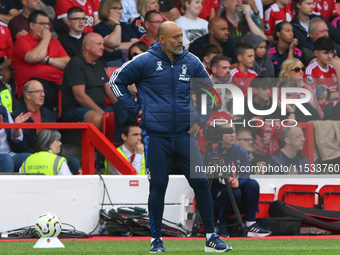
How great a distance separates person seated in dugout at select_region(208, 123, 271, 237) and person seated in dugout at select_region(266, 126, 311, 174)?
88 centimetres

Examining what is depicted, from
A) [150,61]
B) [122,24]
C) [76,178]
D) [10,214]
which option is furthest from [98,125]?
[150,61]

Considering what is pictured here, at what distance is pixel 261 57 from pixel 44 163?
499 cm

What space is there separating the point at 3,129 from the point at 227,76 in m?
3.72

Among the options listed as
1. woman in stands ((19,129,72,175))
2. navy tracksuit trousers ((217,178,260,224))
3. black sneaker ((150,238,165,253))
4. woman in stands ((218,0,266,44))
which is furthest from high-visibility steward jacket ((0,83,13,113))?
woman in stands ((218,0,266,44))

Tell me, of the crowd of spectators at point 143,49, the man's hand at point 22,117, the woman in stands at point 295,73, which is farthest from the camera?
the woman in stands at point 295,73

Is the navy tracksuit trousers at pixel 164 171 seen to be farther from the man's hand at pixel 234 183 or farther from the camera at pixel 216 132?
the man's hand at pixel 234 183

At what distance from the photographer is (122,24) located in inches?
415

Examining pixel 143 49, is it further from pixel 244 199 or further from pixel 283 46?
pixel 283 46

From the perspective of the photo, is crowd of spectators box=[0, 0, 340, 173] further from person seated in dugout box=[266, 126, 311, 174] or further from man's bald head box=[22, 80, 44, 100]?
person seated in dugout box=[266, 126, 311, 174]

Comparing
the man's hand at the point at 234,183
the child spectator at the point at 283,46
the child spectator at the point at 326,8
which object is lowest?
the man's hand at the point at 234,183

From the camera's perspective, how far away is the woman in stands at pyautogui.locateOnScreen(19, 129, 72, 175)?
745 cm

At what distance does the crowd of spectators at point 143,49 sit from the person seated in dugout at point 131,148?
1.21 feet

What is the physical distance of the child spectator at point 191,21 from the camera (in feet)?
35.3

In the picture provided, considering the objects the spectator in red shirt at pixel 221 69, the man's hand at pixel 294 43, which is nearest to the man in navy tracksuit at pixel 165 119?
the spectator in red shirt at pixel 221 69
